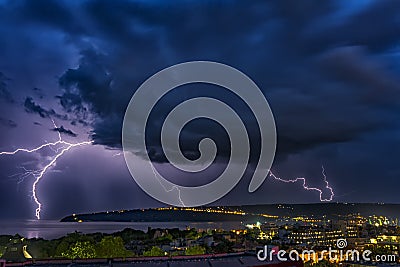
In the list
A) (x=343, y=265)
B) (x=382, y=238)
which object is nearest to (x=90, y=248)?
(x=343, y=265)

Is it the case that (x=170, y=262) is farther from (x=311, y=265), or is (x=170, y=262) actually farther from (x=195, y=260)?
(x=311, y=265)

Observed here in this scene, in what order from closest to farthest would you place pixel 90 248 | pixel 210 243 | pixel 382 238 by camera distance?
pixel 90 248
pixel 210 243
pixel 382 238

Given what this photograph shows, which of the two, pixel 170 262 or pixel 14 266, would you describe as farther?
pixel 170 262

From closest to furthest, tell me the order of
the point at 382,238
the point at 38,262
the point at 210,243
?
1. the point at 38,262
2. the point at 210,243
3. the point at 382,238

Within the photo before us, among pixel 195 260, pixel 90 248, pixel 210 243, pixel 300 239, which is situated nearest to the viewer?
pixel 195 260

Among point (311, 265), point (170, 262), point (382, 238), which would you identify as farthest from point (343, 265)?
point (382, 238)

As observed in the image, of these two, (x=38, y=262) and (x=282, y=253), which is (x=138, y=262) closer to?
(x=38, y=262)

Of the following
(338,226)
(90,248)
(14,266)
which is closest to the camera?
(14,266)

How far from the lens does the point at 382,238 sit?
61.7m

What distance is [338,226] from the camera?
310ft

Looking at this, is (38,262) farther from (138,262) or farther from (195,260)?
(195,260)

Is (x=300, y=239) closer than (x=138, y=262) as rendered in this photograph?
No

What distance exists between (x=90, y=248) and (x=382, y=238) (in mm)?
50286

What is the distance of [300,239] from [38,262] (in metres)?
64.7
